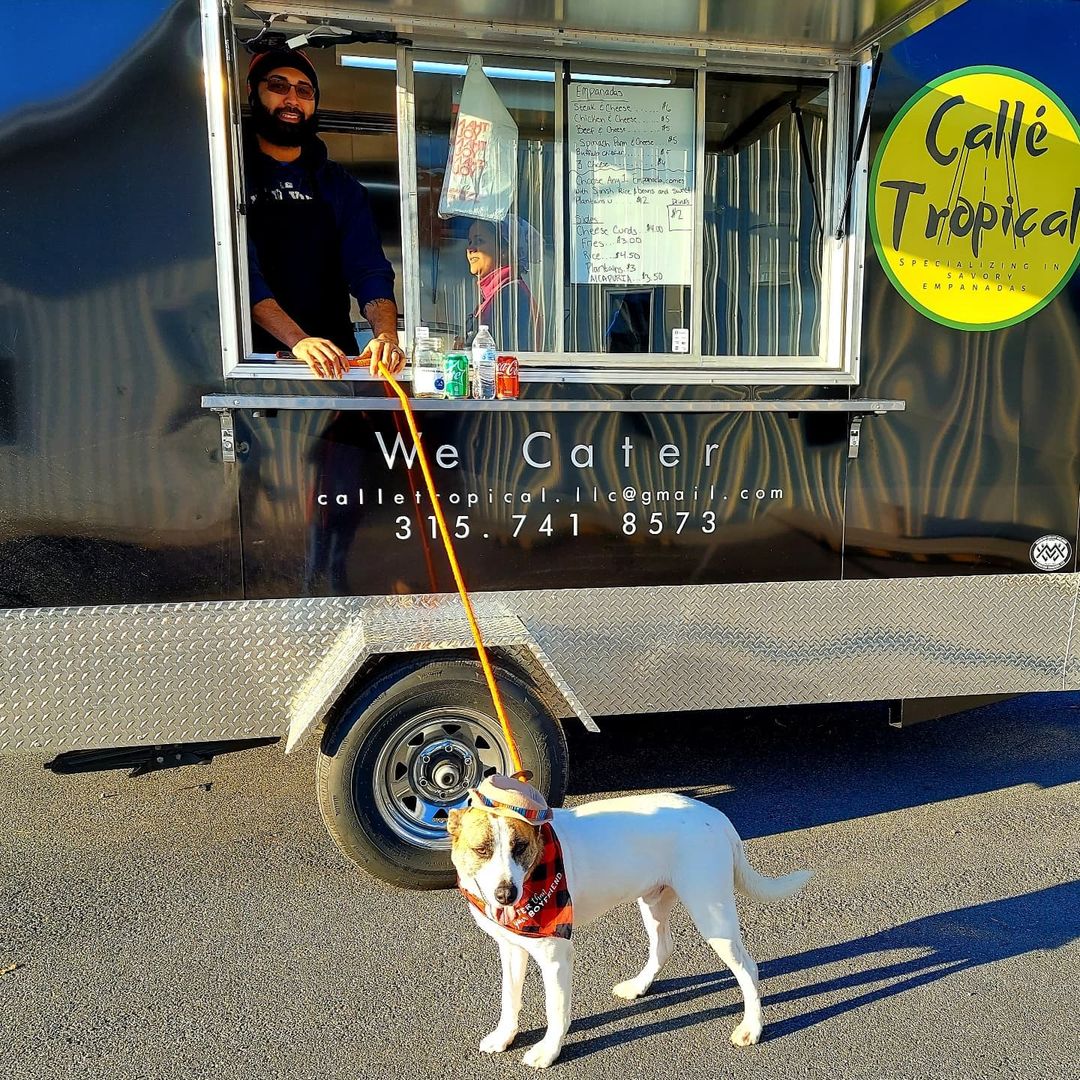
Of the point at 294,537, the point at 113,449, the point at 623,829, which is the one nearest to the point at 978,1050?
the point at 623,829

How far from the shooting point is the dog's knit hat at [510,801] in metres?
2.03

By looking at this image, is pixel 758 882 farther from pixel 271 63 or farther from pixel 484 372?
pixel 271 63

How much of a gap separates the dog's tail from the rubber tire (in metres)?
0.95

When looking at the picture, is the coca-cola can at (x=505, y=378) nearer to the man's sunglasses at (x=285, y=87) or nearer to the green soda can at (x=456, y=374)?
the green soda can at (x=456, y=374)

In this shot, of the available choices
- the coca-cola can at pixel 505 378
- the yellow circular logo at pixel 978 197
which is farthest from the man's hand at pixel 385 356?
the yellow circular logo at pixel 978 197

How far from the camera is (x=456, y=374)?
324 centimetres

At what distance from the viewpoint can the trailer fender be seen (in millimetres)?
3086

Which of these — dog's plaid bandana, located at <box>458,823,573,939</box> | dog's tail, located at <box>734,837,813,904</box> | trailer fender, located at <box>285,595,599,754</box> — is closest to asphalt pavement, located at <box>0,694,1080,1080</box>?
dog's tail, located at <box>734,837,813,904</box>

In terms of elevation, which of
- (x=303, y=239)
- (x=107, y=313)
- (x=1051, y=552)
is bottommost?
(x=1051, y=552)

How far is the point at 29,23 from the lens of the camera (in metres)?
2.93

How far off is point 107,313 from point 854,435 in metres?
2.75

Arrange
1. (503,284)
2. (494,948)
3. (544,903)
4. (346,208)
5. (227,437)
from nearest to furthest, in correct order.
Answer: (544,903)
(494,948)
(227,437)
(503,284)
(346,208)

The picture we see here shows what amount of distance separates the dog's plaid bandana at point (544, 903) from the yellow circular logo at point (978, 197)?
261cm

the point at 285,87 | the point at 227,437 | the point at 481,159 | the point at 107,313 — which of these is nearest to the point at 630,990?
the point at 227,437
